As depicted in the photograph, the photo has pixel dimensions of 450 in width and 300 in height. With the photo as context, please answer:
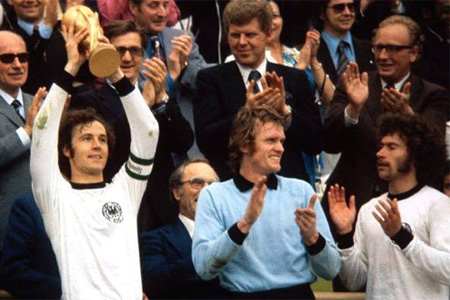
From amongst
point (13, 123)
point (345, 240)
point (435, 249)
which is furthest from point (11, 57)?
point (435, 249)

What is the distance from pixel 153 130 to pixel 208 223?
0.71m

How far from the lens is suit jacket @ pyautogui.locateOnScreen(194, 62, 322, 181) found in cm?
944

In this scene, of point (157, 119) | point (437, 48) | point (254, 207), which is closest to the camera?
point (254, 207)

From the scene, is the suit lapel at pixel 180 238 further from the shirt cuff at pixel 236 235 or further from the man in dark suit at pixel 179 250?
the shirt cuff at pixel 236 235

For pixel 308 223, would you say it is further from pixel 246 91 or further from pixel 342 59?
pixel 342 59

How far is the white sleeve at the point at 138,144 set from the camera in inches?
332

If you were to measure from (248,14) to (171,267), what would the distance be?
1.85 meters

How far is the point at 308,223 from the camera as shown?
8000 millimetres

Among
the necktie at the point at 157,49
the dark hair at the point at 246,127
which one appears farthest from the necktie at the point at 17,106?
the dark hair at the point at 246,127

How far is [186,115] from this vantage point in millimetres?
10664

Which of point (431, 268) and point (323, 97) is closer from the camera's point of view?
point (431, 268)

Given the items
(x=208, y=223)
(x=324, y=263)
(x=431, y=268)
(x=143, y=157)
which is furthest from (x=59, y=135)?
(x=431, y=268)

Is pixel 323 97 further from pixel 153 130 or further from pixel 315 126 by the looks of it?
pixel 153 130

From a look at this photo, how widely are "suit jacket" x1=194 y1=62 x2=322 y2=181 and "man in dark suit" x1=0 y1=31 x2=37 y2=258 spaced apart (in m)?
1.13
